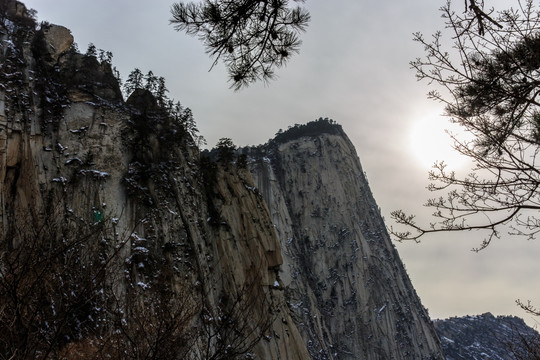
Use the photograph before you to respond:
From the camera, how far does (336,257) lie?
2393 inches

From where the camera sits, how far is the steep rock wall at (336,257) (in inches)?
2126

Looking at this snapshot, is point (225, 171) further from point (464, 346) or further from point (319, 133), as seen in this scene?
point (464, 346)

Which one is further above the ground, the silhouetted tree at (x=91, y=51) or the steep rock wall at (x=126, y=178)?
the silhouetted tree at (x=91, y=51)

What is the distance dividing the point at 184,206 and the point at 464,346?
98573 millimetres

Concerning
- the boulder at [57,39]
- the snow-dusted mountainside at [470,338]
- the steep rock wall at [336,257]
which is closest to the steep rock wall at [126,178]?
the boulder at [57,39]

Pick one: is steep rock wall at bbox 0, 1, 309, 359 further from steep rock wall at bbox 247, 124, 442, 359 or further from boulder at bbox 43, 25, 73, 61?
steep rock wall at bbox 247, 124, 442, 359

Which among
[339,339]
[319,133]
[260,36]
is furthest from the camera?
[319,133]

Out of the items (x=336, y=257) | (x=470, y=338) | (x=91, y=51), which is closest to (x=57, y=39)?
(x=91, y=51)

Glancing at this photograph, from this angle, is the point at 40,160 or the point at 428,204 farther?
the point at 40,160

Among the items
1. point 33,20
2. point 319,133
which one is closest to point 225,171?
point 33,20

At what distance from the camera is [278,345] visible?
24672 mm

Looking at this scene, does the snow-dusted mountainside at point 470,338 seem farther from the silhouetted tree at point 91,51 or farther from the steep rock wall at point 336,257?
the silhouetted tree at point 91,51

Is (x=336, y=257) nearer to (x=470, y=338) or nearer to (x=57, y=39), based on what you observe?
(x=57, y=39)

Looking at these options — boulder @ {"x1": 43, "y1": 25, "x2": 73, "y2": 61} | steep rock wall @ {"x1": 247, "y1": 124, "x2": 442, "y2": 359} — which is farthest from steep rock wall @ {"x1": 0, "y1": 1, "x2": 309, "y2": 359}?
steep rock wall @ {"x1": 247, "y1": 124, "x2": 442, "y2": 359}
